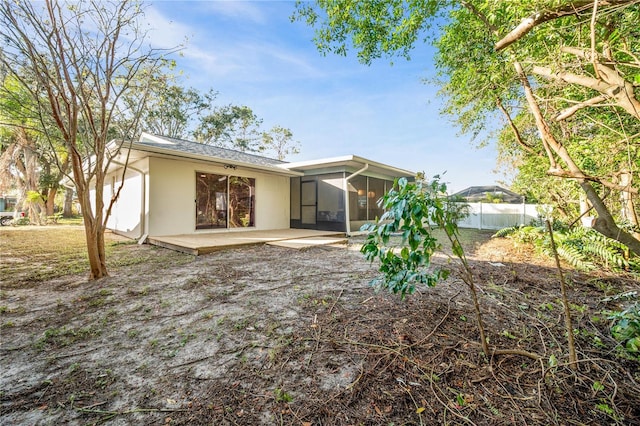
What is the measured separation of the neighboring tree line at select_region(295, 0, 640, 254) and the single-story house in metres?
3.63

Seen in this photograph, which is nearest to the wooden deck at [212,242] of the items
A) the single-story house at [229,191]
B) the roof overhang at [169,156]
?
the single-story house at [229,191]

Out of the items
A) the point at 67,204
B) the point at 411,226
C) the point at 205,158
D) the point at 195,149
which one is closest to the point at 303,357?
the point at 411,226

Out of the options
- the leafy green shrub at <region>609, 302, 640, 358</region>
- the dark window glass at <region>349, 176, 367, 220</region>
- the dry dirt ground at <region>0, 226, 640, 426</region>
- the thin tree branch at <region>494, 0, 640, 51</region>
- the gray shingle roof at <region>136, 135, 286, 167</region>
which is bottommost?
the dry dirt ground at <region>0, 226, 640, 426</region>

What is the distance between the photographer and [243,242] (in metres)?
6.58

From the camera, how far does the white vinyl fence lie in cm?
1104

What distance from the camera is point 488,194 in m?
14.4

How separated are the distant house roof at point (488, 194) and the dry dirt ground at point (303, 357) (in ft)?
39.8

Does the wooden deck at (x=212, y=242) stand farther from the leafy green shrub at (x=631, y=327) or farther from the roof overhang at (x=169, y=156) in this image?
the leafy green shrub at (x=631, y=327)

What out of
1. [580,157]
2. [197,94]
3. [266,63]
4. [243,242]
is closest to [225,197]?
[243,242]

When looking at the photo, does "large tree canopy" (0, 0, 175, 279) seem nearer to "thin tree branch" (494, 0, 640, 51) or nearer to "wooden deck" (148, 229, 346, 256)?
"wooden deck" (148, 229, 346, 256)

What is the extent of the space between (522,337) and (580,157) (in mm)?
3587

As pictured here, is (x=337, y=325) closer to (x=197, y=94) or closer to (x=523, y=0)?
(x=523, y=0)

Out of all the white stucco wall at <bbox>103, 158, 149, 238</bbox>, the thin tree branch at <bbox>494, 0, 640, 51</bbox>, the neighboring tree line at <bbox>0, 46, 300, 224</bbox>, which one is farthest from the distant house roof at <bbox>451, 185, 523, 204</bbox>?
the neighboring tree line at <bbox>0, 46, 300, 224</bbox>

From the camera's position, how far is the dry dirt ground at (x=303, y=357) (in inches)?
56.0
